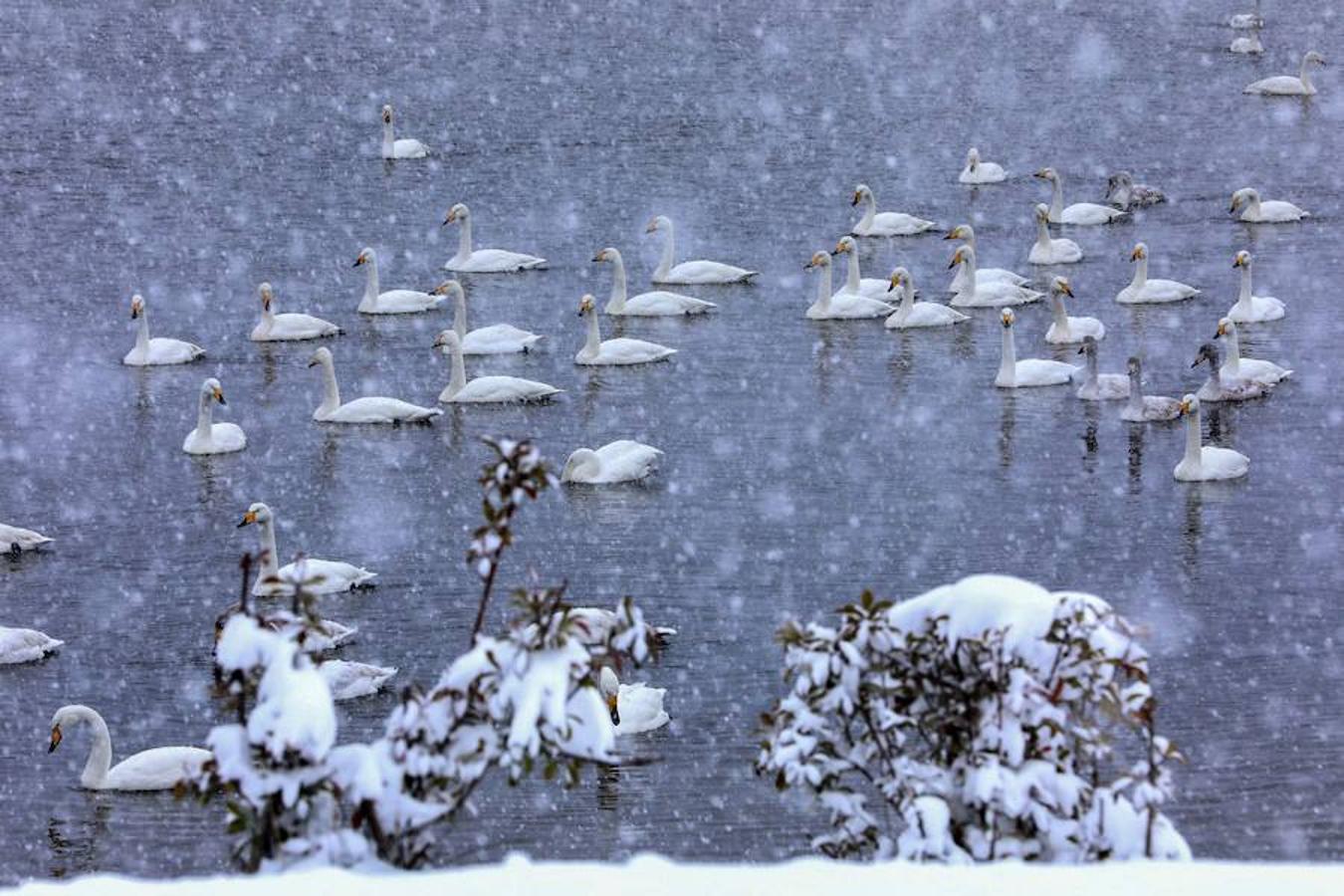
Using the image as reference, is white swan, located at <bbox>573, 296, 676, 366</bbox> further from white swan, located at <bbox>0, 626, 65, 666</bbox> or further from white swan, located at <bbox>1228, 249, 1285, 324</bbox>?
white swan, located at <bbox>0, 626, 65, 666</bbox>

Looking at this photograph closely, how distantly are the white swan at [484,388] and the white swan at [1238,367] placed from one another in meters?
6.88

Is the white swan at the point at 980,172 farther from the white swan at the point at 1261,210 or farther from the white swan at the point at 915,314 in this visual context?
the white swan at the point at 915,314

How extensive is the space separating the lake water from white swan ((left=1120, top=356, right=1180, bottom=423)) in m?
0.25

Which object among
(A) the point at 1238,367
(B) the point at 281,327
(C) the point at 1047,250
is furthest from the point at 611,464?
(C) the point at 1047,250

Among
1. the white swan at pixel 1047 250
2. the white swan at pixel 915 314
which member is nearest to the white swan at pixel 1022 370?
the white swan at pixel 915 314

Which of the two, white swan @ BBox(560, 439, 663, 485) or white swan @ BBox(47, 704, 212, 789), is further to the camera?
white swan @ BBox(560, 439, 663, 485)

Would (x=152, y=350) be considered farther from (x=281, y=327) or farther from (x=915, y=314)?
(x=915, y=314)

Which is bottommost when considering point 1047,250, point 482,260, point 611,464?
point 611,464

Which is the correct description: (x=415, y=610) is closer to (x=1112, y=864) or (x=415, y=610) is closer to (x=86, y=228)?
(x=1112, y=864)

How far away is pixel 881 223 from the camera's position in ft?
A: 107

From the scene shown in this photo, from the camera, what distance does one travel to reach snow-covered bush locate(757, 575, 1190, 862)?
26.6 feet

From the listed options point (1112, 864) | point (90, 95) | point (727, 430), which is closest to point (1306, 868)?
point (1112, 864)

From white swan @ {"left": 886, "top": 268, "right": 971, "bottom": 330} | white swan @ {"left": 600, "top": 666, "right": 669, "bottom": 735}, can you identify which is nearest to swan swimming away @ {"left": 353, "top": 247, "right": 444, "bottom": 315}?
white swan @ {"left": 886, "top": 268, "right": 971, "bottom": 330}

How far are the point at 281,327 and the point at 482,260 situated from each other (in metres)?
3.93
